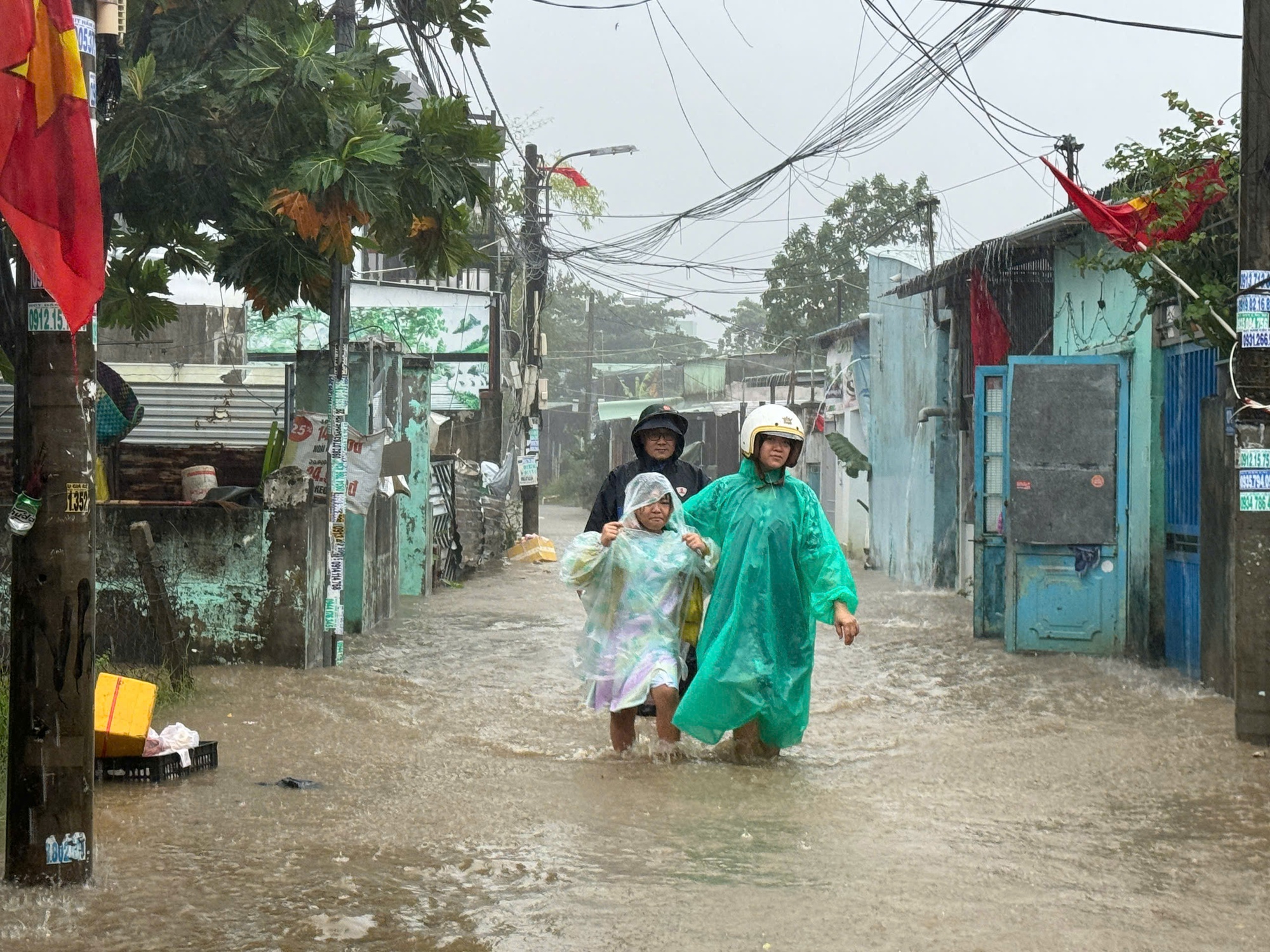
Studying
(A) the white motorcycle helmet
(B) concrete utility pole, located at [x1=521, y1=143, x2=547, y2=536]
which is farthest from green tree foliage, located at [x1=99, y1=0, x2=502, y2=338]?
(B) concrete utility pole, located at [x1=521, y1=143, x2=547, y2=536]

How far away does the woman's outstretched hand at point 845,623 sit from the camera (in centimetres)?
657

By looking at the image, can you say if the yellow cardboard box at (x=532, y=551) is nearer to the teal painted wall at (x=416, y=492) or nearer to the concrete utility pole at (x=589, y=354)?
the teal painted wall at (x=416, y=492)

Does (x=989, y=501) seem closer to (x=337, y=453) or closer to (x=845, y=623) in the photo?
(x=337, y=453)

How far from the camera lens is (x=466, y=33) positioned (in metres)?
9.12

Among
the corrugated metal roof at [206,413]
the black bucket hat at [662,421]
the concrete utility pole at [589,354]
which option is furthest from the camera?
the concrete utility pole at [589,354]

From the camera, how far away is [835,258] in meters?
37.2

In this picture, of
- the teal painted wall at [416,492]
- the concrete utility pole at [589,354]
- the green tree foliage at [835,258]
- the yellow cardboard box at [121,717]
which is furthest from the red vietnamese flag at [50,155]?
the concrete utility pole at [589,354]

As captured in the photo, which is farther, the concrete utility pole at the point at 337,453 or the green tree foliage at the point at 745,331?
the green tree foliage at the point at 745,331

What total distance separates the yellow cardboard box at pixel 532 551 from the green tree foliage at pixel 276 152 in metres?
11.9

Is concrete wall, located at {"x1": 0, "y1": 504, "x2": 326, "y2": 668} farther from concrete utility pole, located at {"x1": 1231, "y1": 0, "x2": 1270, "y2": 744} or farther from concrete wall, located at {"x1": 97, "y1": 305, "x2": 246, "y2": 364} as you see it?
concrete wall, located at {"x1": 97, "y1": 305, "x2": 246, "y2": 364}

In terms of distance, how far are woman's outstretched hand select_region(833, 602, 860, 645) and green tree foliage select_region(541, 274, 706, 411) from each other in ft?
187

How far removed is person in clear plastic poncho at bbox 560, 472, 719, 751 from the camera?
7.11 meters

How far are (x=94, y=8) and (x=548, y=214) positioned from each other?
19.3 metres

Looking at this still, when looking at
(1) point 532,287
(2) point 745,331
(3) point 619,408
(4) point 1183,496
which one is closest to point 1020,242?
(4) point 1183,496
